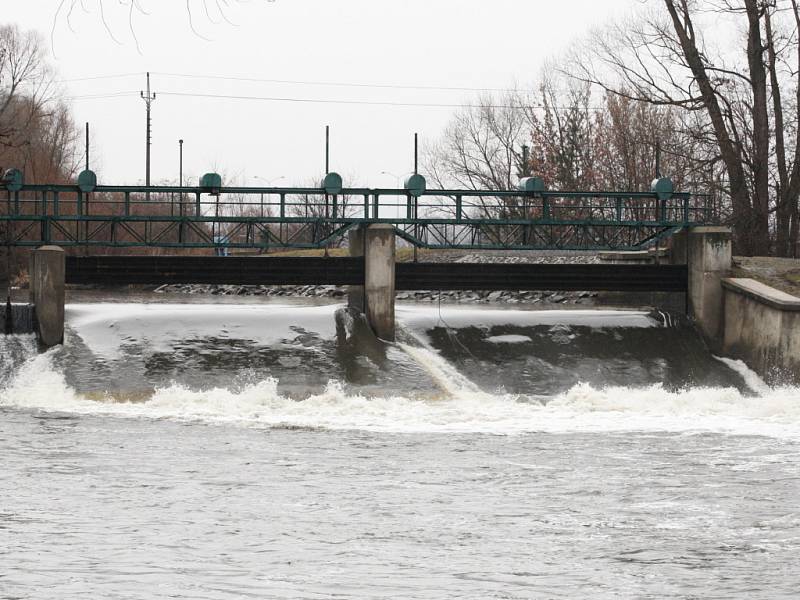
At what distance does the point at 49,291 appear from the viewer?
2753 cm

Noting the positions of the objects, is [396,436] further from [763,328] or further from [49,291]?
[763,328]

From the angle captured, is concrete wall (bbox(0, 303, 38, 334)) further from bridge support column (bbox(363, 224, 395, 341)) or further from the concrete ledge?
the concrete ledge

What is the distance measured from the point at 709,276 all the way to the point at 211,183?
1339 cm

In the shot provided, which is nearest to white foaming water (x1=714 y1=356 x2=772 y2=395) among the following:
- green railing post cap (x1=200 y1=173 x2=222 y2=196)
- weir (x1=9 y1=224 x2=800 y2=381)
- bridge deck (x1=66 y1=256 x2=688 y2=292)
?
weir (x1=9 y1=224 x2=800 y2=381)

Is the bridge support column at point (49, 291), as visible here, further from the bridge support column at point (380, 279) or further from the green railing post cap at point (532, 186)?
the green railing post cap at point (532, 186)

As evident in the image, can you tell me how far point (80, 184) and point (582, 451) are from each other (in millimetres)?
16940

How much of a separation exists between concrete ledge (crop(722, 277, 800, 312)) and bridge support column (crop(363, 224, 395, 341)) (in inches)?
340

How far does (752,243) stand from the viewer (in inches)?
1599

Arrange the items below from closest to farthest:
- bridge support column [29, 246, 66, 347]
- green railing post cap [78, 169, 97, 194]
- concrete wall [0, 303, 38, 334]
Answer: bridge support column [29, 246, 66, 347] → concrete wall [0, 303, 38, 334] → green railing post cap [78, 169, 97, 194]

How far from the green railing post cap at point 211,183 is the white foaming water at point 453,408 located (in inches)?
260

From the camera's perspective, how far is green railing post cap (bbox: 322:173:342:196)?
3077 centimetres

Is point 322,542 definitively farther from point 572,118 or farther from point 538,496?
point 572,118

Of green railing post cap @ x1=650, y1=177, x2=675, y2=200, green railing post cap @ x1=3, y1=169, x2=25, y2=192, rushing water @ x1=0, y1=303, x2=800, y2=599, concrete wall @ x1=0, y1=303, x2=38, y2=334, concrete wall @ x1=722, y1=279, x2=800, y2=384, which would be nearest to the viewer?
rushing water @ x1=0, y1=303, x2=800, y2=599

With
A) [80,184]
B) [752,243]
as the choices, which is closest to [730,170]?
[752,243]
